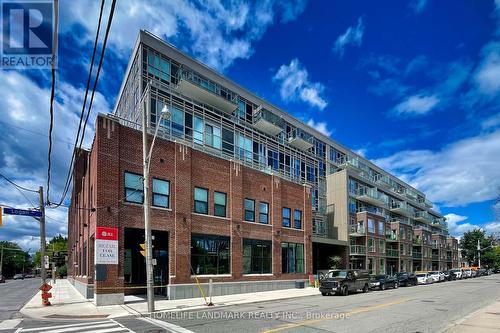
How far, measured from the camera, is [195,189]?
24719mm

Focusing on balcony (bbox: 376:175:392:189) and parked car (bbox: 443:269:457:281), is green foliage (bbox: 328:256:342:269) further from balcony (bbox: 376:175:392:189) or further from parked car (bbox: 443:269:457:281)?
balcony (bbox: 376:175:392:189)

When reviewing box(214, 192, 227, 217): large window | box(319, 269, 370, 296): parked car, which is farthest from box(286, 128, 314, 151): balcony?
box(319, 269, 370, 296): parked car

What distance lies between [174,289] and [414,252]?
57150 mm

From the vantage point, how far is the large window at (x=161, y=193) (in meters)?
22.3

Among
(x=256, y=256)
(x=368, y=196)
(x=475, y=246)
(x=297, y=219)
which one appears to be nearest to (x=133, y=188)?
(x=256, y=256)

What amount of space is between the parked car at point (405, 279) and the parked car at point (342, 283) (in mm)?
13027

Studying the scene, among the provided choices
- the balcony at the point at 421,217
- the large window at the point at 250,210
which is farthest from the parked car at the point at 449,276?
the large window at the point at 250,210

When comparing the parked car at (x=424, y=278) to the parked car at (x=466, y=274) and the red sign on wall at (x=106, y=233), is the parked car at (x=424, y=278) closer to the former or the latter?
the parked car at (x=466, y=274)

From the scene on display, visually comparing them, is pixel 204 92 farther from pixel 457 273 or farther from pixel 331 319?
pixel 457 273

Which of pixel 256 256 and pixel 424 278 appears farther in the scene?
pixel 424 278

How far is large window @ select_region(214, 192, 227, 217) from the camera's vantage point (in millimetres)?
25928

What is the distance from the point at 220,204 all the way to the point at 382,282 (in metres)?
16.4

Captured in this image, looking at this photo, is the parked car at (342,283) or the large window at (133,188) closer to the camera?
the large window at (133,188)

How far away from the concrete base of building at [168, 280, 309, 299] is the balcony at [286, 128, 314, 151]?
1828 cm
